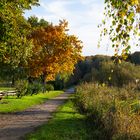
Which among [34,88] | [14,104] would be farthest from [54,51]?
[14,104]

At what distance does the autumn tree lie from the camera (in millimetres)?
62031

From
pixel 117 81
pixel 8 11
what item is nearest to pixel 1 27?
pixel 8 11

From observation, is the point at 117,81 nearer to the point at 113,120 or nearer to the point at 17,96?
the point at 17,96

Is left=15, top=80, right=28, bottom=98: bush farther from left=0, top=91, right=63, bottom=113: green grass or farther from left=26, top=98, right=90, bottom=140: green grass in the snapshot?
left=26, top=98, right=90, bottom=140: green grass

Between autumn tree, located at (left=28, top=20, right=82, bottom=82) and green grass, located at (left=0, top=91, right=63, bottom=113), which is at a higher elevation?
autumn tree, located at (left=28, top=20, right=82, bottom=82)

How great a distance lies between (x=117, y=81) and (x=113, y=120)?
119ft

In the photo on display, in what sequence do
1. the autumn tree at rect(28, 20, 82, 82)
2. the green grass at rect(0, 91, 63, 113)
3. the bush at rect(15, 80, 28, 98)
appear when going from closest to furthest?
the green grass at rect(0, 91, 63, 113)
the bush at rect(15, 80, 28, 98)
the autumn tree at rect(28, 20, 82, 82)

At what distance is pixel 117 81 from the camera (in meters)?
52.3

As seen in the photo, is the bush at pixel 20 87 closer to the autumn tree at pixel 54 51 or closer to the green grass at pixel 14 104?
the green grass at pixel 14 104

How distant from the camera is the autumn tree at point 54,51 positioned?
6203 cm

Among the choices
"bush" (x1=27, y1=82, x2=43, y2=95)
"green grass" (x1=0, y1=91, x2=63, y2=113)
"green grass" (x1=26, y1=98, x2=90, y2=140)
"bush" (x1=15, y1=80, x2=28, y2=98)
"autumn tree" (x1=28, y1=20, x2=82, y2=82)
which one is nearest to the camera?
"green grass" (x1=26, y1=98, x2=90, y2=140)

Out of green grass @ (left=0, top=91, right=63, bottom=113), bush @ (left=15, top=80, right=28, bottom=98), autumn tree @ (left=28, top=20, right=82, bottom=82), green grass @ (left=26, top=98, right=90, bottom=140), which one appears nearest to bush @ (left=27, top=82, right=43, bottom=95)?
autumn tree @ (left=28, top=20, right=82, bottom=82)

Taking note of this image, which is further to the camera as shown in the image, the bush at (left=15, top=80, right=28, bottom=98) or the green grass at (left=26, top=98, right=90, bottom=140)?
the bush at (left=15, top=80, right=28, bottom=98)

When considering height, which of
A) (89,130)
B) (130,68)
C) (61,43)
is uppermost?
(61,43)
